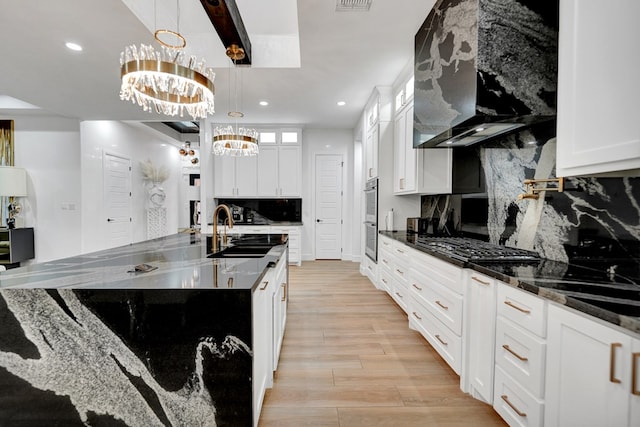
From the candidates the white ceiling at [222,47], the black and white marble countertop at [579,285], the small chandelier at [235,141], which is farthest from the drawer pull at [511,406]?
the small chandelier at [235,141]

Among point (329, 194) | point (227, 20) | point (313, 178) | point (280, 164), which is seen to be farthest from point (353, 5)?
point (329, 194)

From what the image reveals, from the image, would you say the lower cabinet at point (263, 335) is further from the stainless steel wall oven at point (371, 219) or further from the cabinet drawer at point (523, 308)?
the stainless steel wall oven at point (371, 219)

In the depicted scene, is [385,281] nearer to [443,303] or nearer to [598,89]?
[443,303]

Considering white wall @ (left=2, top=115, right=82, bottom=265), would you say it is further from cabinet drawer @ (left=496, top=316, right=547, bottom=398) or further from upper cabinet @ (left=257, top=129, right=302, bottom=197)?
cabinet drawer @ (left=496, top=316, right=547, bottom=398)

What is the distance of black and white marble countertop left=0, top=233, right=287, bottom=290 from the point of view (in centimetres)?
127

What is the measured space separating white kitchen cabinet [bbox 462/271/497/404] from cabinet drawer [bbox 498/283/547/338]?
74 millimetres

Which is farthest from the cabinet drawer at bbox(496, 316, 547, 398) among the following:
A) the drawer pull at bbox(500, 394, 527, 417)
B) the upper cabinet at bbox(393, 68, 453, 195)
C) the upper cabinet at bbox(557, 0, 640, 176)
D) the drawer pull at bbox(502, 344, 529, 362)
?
the upper cabinet at bbox(393, 68, 453, 195)

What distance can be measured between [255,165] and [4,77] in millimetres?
3597

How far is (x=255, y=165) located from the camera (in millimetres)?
5973

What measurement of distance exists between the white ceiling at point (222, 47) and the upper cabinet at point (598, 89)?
1.50m

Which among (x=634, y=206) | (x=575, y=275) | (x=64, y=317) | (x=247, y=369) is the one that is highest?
(x=634, y=206)

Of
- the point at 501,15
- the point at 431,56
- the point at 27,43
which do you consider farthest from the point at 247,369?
the point at 27,43

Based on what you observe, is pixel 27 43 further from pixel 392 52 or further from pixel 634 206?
pixel 634 206

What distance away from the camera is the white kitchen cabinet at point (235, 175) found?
5926 millimetres
